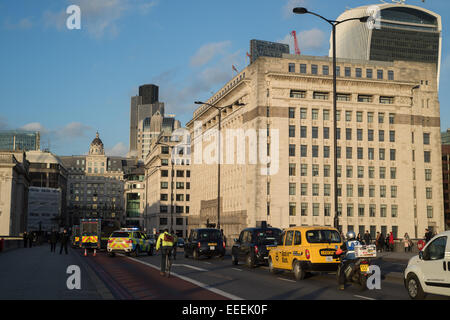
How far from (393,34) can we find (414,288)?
174 m

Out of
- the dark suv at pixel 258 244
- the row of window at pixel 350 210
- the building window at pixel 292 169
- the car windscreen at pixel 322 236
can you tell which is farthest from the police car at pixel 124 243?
the building window at pixel 292 169

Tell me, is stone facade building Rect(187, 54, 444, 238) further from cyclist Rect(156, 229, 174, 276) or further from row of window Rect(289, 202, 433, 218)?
cyclist Rect(156, 229, 174, 276)

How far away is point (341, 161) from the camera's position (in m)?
77.6

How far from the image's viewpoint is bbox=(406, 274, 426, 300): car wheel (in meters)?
13.3

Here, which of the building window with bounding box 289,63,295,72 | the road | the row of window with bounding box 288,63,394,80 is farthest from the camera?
the row of window with bounding box 288,63,394,80

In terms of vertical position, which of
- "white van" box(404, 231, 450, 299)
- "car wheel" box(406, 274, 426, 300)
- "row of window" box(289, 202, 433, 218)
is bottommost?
"car wheel" box(406, 274, 426, 300)

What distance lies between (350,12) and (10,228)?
132 metres

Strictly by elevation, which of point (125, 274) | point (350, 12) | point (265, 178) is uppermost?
point (350, 12)

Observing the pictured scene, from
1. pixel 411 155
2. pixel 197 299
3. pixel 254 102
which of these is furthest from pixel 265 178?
pixel 197 299

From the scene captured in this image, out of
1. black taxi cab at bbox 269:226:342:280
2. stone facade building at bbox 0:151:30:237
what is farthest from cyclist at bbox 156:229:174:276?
stone facade building at bbox 0:151:30:237

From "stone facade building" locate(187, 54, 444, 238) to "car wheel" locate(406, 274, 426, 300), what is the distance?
59966 millimetres

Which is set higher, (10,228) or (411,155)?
(411,155)
